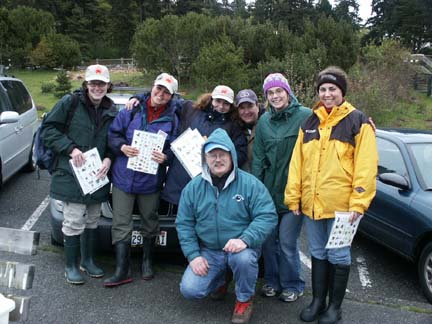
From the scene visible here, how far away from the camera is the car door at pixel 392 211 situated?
4.52m

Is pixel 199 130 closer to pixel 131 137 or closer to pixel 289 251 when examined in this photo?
pixel 131 137

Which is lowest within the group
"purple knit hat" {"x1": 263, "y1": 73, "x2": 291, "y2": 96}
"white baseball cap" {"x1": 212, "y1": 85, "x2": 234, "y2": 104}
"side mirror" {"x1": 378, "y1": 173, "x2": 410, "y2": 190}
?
"side mirror" {"x1": 378, "y1": 173, "x2": 410, "y2": 190}

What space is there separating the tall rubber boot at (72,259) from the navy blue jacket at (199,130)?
0.86m

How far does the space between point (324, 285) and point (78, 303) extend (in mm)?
1938

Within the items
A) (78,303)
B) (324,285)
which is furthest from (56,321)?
(324,285)

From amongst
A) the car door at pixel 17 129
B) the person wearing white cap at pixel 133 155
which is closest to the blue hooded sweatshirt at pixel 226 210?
the person wearing white cap at pixel 133 155

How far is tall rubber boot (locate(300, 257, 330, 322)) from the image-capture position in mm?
3430

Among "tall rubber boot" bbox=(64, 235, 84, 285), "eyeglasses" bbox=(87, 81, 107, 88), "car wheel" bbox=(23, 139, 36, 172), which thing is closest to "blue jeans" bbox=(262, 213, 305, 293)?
"tall rubber boot" bbox=(64, 235, 84, 285)

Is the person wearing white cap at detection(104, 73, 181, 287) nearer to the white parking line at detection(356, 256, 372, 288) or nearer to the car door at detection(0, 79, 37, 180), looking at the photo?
the white parking line at detection(356, 256, 372, 288)

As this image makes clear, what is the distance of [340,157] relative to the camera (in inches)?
124

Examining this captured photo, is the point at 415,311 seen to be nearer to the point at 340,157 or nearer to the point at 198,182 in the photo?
the point at 340,157

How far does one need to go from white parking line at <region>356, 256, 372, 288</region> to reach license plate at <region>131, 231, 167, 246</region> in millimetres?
2045

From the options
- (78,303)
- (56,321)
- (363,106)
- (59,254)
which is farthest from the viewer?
(363,106)

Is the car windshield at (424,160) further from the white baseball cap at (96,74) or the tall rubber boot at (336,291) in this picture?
the white baseball cap at (96,74)
